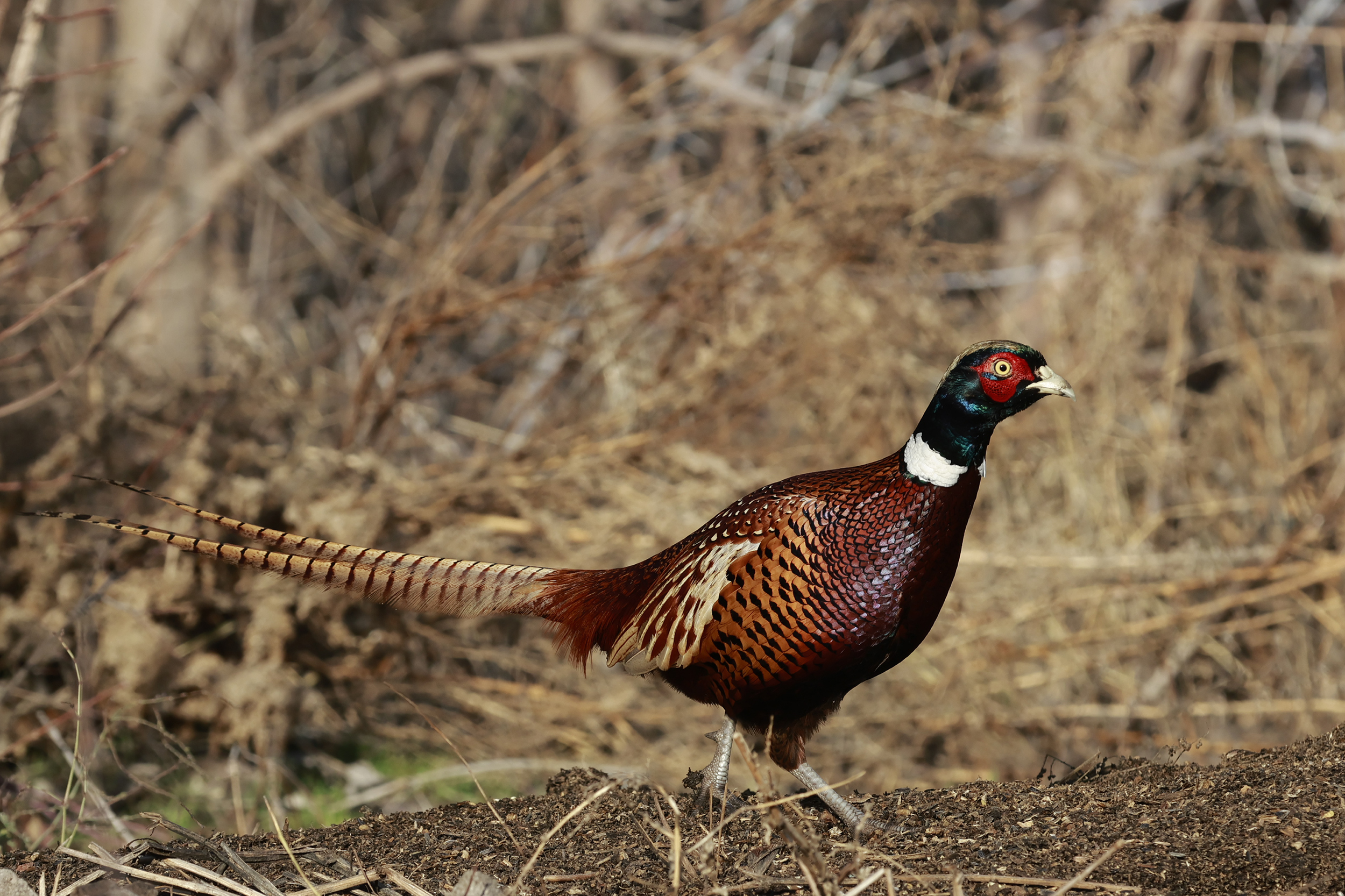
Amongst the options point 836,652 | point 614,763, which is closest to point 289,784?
point 614,763

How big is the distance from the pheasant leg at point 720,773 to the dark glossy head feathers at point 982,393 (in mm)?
802

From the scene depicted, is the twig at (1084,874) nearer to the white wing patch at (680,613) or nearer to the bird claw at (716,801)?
the bird claw at (716,801)

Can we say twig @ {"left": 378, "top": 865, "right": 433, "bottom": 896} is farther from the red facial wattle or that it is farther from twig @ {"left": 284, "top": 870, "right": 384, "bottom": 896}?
the red facial wattle

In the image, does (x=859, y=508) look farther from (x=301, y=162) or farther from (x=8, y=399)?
(x=301, y=162)

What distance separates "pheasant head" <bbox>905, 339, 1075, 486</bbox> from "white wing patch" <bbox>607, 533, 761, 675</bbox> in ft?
1.43

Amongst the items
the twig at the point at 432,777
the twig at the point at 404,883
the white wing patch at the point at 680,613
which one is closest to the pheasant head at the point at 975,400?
the white wing patch at the point at 680,613

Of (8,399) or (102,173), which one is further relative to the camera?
(102,173)

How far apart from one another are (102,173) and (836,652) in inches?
205

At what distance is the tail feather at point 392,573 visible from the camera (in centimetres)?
276

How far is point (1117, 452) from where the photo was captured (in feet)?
19.3

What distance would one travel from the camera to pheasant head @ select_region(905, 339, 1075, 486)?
107 inches

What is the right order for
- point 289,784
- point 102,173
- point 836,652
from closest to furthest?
point 836,652, point 289,784, point 102,173

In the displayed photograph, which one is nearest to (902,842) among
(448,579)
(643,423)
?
(448,579)

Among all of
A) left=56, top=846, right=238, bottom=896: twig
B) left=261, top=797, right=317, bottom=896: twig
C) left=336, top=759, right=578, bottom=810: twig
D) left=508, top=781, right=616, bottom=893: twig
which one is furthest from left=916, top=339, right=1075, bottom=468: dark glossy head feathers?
left=336, top=759, right=578, bottom=810: twig
